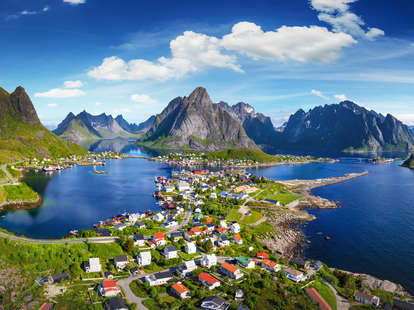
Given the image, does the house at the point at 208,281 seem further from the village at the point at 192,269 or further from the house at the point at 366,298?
the house at the point at 366,298

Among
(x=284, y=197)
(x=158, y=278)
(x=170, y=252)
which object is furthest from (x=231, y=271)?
(x=284, y=197)

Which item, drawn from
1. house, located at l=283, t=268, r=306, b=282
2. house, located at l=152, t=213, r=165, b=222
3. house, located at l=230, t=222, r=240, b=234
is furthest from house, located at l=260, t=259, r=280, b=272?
house, located at l=152, t=213, r=165, b=222

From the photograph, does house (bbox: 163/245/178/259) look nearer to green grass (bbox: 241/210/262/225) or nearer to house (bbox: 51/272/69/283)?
house (bbox: 51/272/69/283)

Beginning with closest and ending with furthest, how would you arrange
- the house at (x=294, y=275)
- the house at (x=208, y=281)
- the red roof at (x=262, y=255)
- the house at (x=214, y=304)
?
the house at (x=214, y=304)
the house at (x=208, y=281)
the house at (x=294, y=275)
the red roof at (x=262, y=255)

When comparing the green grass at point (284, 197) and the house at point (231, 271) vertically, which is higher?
the green grass at point (284, 197)

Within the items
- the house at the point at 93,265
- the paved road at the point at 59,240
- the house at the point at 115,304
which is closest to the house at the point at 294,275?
the house at the point at 115,304
